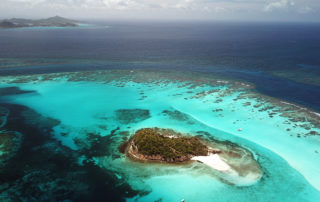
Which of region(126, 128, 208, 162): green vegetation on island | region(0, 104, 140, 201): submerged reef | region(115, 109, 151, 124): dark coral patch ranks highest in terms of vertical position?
region(126, 128, 208, 162): green vegetation on island

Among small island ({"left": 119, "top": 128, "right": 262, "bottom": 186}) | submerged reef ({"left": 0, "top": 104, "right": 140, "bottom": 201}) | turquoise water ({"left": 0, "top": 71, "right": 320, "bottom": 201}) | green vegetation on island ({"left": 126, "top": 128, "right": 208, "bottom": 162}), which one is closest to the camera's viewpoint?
submerged reef ({"left": 0, "top": 104, "right": 140, "bottom": 201})

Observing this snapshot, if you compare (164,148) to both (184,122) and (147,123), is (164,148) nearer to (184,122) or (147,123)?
(147,123)

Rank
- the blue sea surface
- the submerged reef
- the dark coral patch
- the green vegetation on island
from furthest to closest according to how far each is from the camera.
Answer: the dark coral patch → the green vegetation on island → the blue sea surface → the submerged reef

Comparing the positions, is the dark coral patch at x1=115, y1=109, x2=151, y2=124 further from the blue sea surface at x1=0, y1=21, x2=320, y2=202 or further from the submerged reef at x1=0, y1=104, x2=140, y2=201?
the submerged reef at x1=0, y1=104, x2=140, y2=201

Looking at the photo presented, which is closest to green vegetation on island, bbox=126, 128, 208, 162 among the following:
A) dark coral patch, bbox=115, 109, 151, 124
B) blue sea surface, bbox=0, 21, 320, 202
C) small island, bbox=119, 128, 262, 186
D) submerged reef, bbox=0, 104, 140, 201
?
small island, bbox=119, 128, 262, 186

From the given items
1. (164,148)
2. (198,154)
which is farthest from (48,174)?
(198,154)

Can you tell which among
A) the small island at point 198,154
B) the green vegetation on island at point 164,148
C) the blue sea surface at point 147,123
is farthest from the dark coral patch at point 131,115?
the green vegetation on island at point 164,148

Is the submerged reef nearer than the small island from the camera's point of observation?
Yes
